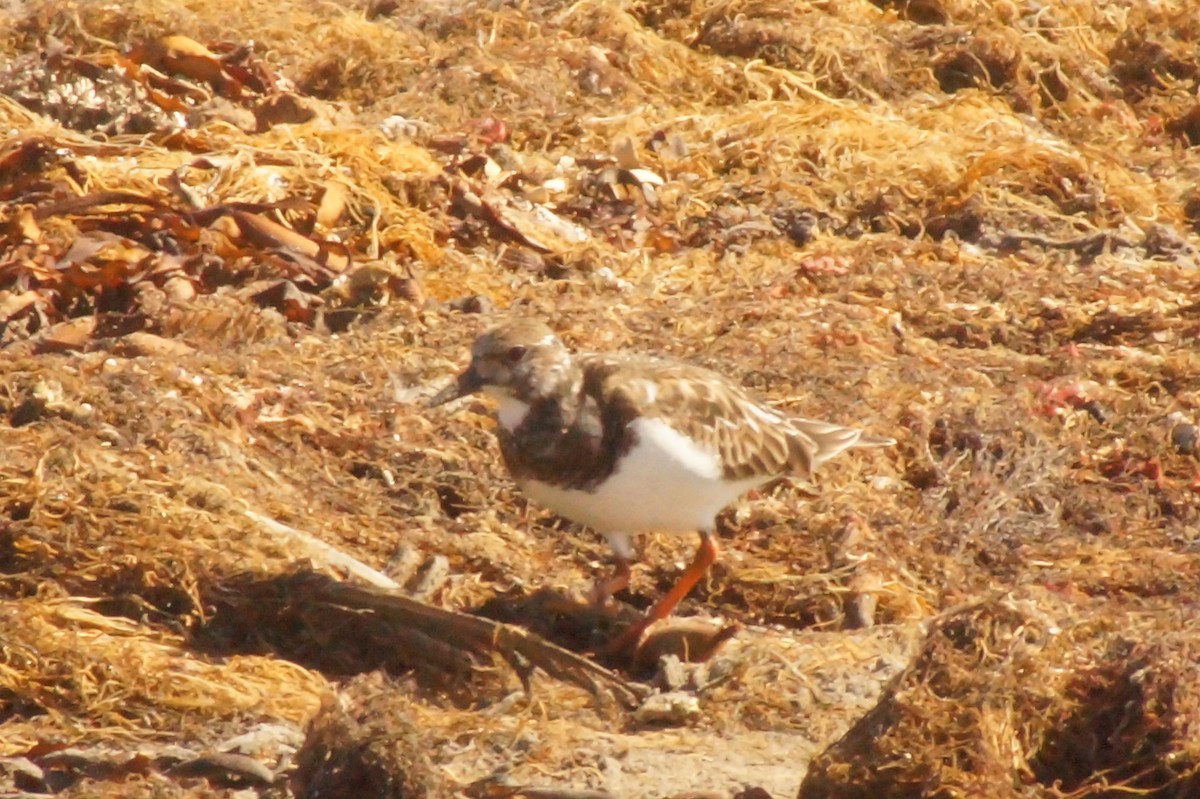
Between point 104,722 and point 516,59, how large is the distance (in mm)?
5196

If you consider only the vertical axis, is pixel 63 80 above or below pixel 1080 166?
below

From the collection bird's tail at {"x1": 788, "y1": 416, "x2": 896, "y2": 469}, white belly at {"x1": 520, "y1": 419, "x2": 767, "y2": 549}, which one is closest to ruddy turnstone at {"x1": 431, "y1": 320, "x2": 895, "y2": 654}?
white belly at {"x1": 520, "y1": 419, "x2": 767, "y2": 549}

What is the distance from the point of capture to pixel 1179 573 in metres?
5.12

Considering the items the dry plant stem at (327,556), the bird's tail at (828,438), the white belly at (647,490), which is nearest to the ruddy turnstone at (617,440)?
the white belly at (647,490)

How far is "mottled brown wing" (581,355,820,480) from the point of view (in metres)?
4.74

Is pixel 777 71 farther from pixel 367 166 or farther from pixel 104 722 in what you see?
pixel 104 722

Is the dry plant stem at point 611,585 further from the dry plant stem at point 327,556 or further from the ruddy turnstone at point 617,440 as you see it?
the dry plant stem at point 327,556

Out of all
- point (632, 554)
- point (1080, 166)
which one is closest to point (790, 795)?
point (632, 554)

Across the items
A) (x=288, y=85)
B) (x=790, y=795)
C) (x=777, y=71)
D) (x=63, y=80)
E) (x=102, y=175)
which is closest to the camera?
(x=790, y=795)

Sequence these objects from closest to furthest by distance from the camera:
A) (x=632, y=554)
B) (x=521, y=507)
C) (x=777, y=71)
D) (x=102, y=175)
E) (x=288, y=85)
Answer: (x=632, y=554) < (x=521, y=507) < (x=102, y=175) < (x=288, y=85) < (x=777, y=71)

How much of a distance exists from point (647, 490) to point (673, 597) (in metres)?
0.36

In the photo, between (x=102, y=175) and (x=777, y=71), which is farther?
(x=777, y=71)

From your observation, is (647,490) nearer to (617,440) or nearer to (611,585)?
(617,440)

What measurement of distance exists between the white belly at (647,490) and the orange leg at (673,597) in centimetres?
17
